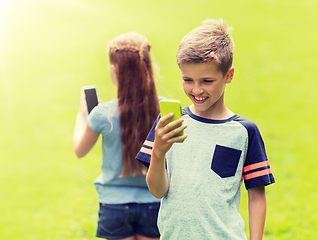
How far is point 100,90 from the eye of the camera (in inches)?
349

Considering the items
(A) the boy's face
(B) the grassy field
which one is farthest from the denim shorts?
(A) the boy's face

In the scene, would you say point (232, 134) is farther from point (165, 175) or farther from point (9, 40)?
point (9, 40)

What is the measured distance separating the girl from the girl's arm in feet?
0.03

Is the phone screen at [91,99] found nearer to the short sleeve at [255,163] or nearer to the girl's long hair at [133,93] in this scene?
the girl's long hair at [133,93]

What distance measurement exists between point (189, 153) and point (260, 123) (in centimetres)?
623

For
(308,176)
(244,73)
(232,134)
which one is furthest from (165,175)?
(244,73)

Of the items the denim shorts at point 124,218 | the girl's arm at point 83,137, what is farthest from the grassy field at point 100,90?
the denim shorts at point 124,218

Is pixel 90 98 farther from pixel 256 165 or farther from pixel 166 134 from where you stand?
pixel 256 165

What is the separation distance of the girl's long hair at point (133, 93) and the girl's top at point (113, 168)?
0.14 feet

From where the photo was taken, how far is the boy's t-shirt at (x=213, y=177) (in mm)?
1605

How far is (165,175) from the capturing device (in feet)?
5.28

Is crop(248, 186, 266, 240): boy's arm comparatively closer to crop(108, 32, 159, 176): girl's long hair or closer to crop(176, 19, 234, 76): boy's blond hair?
crop(176, 19, 234, 76): boy's blond hair

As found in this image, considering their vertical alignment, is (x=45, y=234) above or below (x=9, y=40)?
below

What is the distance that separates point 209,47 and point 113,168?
3.80 feet
